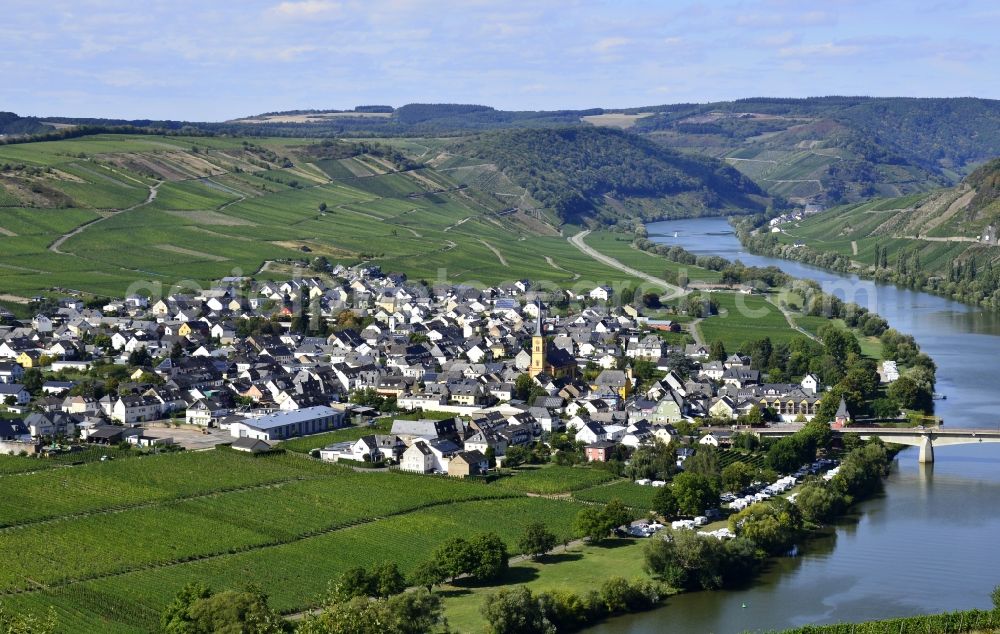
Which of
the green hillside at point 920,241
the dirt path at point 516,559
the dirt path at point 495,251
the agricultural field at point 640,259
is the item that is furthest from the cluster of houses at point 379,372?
the green hillside at point 920,241

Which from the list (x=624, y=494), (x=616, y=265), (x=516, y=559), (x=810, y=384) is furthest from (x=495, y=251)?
(x=516, y=559)

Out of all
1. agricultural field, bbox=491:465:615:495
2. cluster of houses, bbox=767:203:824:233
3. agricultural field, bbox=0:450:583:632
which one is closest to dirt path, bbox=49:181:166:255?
agricultural field, bbox=0:450:583:632

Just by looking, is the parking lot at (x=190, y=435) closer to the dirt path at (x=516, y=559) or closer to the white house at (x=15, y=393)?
the white house at (x=15, y=393)

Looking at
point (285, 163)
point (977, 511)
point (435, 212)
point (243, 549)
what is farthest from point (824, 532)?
point (285, 163)

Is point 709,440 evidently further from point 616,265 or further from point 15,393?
point 616,265

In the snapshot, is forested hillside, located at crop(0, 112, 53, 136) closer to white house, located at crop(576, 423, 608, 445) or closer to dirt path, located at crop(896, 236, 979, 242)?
dirt path, located at crop(896, 236, 979, 242)
